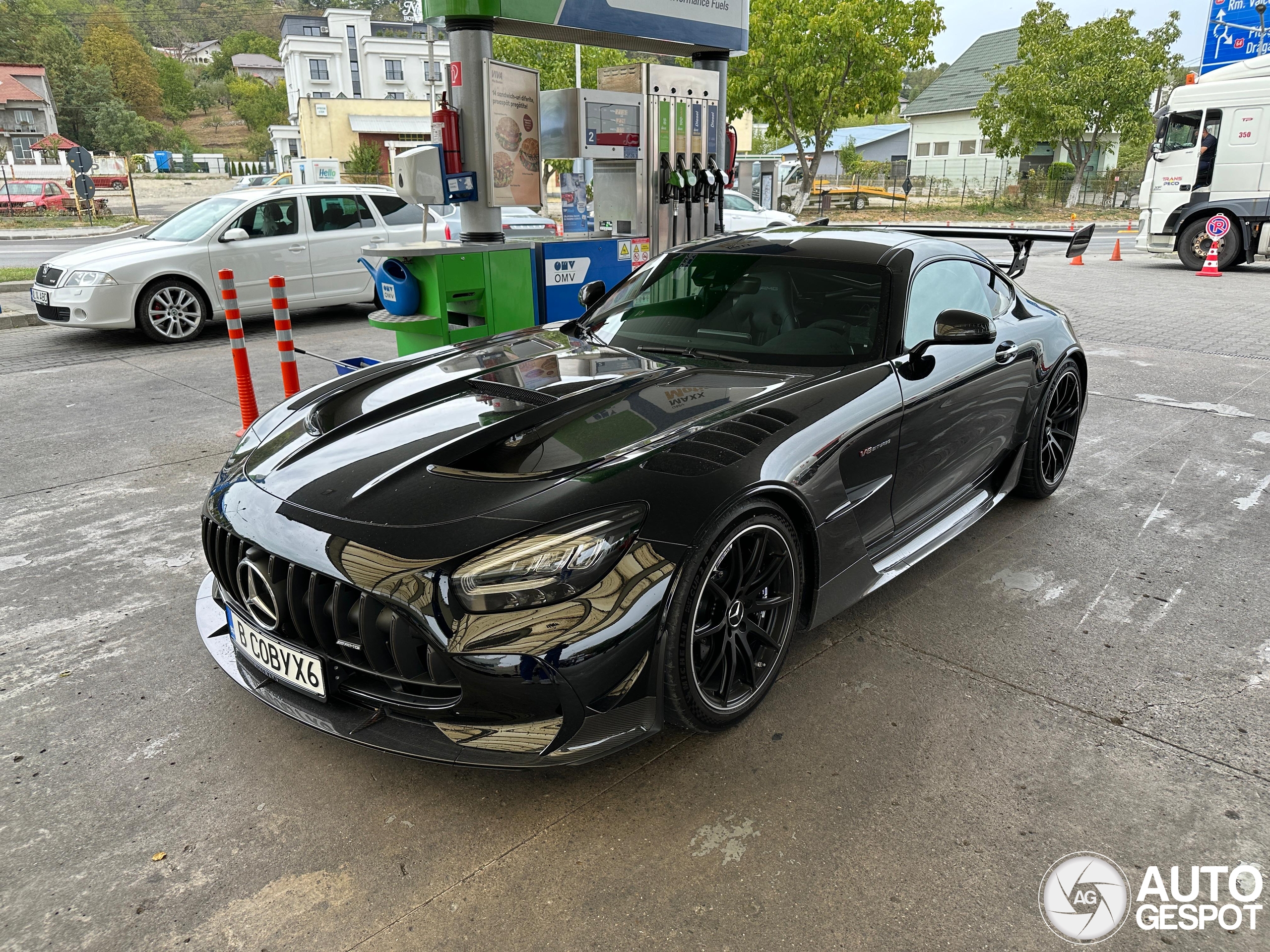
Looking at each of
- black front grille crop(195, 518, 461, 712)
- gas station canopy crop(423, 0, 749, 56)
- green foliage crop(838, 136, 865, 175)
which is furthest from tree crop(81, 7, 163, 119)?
black front grille crop(195, 518, 461, 712)

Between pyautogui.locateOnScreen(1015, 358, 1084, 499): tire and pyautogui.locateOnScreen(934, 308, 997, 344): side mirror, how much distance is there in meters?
1.20

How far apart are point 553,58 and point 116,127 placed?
193ft

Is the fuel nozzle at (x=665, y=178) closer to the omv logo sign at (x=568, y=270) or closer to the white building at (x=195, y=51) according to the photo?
the omv logo sign at (x=568, y=270)

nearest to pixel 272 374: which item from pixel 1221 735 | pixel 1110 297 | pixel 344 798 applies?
pixel 344 798

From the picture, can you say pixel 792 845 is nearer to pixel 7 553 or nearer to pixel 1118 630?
pixel 1118 630

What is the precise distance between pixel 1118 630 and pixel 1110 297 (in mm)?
11259

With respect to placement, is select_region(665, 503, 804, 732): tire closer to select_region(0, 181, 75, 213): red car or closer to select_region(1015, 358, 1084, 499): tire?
select_region(1015, 358, 1084, 499): tire

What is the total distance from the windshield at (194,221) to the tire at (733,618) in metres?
9.08

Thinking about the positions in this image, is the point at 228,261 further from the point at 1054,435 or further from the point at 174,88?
the point at 174,88

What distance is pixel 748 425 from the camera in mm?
2793

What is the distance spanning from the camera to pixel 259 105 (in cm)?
8862

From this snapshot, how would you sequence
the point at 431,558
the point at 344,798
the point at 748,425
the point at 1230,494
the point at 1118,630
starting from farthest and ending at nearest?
1. the point at 1230,494
2. the point at 1118,630
3. the point at 748,425
4. the point at 344,798
5. the point at 431,558

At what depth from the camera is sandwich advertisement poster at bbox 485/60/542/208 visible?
6.38 m

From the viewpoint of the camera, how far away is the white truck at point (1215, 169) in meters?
15.9
